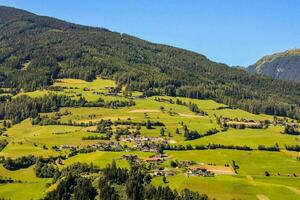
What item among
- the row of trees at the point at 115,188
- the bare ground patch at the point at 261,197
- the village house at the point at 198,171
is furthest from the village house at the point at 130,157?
the bare ground patch at the point at 261,197

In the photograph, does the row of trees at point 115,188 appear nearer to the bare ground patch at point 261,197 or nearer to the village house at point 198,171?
the village house at point 198,171

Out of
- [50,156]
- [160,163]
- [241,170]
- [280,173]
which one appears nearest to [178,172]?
[160,163]

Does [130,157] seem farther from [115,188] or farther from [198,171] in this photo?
[115,188]

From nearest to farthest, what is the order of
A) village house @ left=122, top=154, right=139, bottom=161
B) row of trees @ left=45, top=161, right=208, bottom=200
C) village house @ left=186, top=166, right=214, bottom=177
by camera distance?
row of trees @ left=45, top=161, right=208, bottom=200 < village house @ left=186, top=166, right=214, bottom=177 < village house @ left=122, top=154, right=139, bottom=161

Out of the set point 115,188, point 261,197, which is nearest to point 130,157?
point 115,188

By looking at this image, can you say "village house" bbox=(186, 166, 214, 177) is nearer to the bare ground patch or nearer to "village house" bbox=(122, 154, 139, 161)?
"village house" bbox=(122, 154, 139, 161)

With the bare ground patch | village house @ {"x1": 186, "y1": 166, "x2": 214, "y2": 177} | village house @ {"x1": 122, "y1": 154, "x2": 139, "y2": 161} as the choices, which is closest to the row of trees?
village house @ {"x1": 186, "y1": 166, "x2": 214, "y2": 177}

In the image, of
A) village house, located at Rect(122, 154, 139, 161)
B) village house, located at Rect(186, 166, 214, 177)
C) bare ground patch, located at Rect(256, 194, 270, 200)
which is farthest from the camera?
village house, located at Rect(122, 154, 139, 161)

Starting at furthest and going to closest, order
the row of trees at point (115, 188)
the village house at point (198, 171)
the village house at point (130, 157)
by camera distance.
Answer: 1. the village house at point (130, 157)
2. the village house at point (198, 171)
3. the row of trees at point (115, 188)

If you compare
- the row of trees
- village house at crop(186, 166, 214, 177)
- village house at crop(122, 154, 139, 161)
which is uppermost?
village house at crop(122, 154, 139, 161)

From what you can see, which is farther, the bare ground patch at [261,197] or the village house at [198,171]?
the village house at [198,171]

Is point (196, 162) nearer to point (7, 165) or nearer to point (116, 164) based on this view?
point (116, 164)
